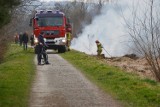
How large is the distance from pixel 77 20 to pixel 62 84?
227ft

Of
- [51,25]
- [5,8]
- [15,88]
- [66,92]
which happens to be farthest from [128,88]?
[51,25]

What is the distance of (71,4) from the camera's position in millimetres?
99062

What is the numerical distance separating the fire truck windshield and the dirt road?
1649cm

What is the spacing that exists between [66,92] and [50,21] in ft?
73.9

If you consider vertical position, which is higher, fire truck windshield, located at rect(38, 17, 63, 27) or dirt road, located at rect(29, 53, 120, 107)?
dirt road, located at rect(29, 53, 120, 107)

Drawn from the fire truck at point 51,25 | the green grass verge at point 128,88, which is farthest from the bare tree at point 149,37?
the fire truck at point 51,25

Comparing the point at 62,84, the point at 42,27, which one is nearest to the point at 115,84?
the point at 62,84

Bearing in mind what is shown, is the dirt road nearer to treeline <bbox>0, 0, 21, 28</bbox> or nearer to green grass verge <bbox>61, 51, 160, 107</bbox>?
green grass verge <bbox>61, 51, 160, 107</bbox>

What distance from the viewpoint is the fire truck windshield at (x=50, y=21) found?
123 ft

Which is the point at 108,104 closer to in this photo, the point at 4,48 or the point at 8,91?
the point at 8,91

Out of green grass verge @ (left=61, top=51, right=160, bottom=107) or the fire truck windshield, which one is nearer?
green grass verge @ (left=61, top=51, right=160, bottom=107)

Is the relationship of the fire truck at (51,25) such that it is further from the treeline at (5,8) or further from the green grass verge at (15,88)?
the treeline at (5,8)

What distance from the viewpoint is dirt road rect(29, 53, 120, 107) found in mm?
13148

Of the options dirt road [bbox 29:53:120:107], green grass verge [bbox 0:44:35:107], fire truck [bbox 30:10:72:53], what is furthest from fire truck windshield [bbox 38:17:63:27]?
dirt road [bbox 29:53:120:107]
